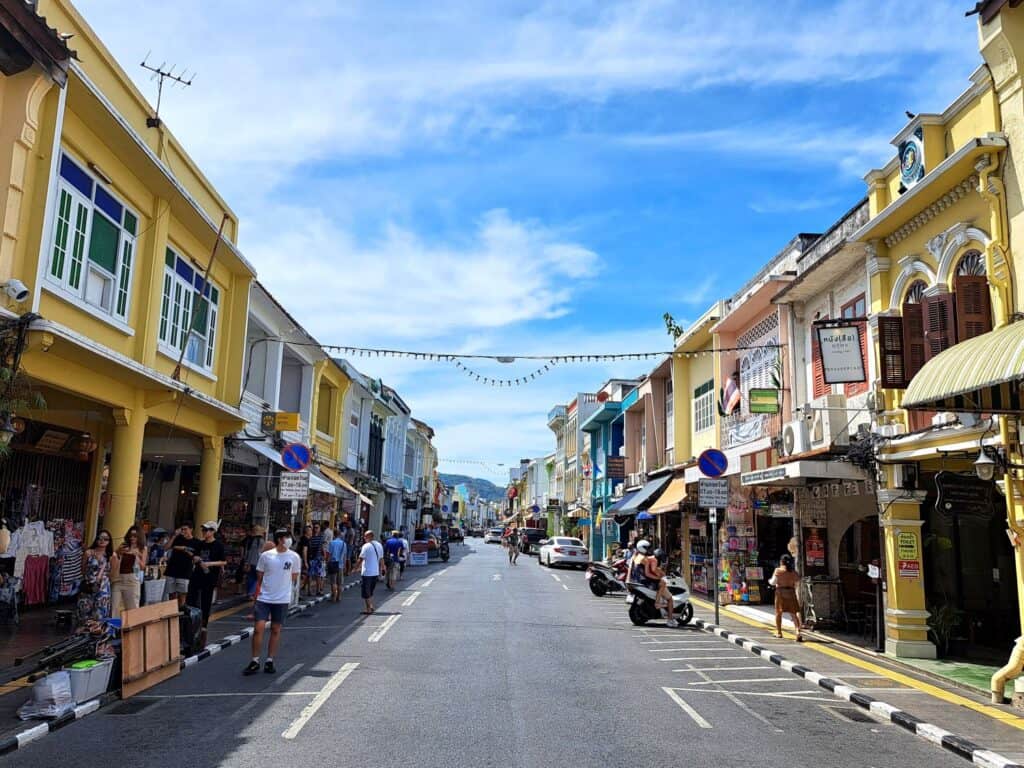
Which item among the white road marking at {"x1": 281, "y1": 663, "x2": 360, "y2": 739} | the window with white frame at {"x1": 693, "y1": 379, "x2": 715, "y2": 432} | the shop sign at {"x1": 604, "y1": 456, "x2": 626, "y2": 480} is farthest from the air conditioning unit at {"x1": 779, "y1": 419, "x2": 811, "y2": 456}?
the shop sign at {"x1": 604, "y1": 456, "x2": 626, "y2": 480}

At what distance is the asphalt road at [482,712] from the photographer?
666 cm

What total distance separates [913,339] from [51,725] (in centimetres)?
1180

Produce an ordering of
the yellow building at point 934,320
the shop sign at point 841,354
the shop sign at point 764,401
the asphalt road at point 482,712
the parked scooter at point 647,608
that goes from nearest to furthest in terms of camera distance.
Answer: the asphalt road at point 482,712, the yellow building at point 934,320, the shop sign at point 841,354, the parked scooter at point 647,608, the shop sign at point 764,401

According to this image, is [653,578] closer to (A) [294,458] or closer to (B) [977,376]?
(A) [294,458]

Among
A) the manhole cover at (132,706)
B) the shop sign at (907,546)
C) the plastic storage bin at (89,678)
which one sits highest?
the shop sign at (907,546)

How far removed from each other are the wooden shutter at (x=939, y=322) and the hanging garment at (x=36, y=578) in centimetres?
1572

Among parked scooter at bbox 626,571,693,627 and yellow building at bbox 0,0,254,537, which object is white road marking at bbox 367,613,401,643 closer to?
yellow building at bbox 0,0,254,537

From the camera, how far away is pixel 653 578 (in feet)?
54.1

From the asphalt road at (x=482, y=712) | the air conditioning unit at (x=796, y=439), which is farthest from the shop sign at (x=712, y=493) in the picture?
the asphalt road at (x=482, y=712)

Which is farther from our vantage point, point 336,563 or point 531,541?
point 531,541

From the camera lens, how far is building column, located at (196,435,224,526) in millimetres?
17281

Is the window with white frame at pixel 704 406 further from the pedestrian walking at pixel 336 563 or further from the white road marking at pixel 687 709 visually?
the white road marking at pixel 687 709

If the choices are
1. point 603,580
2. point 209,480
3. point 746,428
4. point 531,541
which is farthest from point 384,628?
point 531,541

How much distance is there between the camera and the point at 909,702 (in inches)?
370
